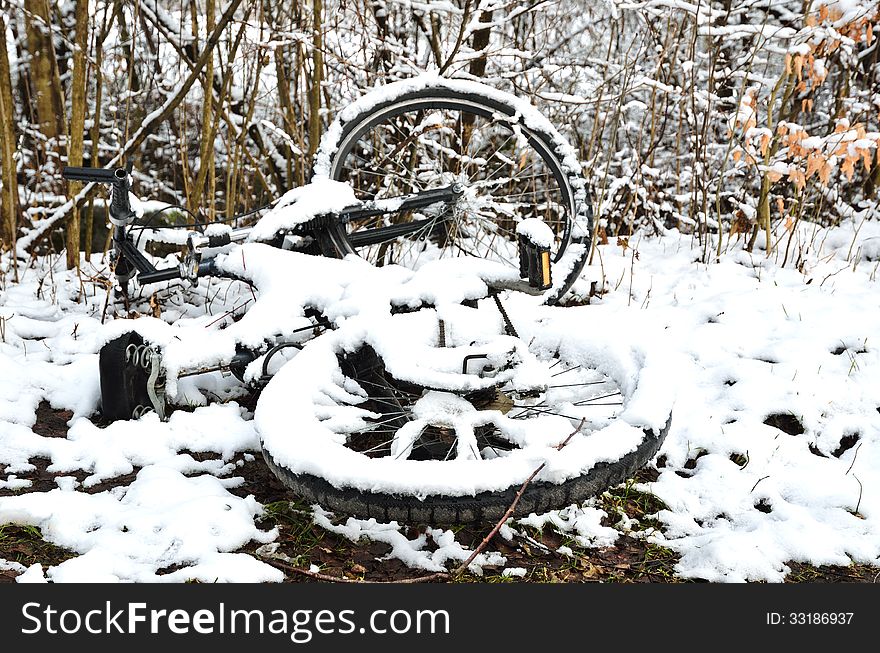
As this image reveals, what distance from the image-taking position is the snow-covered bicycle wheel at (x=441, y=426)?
5.76ft

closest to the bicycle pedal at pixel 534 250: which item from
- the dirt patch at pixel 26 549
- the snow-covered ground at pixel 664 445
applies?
Result: the snow-covered ground at pixel 664 445

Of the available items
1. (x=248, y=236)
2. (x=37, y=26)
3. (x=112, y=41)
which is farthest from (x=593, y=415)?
(x=112, y=41)

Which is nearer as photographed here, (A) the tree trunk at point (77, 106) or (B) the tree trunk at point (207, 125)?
(A) the tree trunk at point (77, 106)

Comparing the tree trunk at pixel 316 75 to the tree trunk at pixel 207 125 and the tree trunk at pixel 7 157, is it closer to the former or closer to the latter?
the tree trunk at pixel 207 125

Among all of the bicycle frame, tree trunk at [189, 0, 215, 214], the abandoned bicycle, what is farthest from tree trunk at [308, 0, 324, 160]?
the bicycle frame

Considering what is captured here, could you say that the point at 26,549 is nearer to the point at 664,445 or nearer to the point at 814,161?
the point at 664,445

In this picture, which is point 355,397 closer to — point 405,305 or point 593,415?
point 405,305

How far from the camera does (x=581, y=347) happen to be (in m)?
2.56

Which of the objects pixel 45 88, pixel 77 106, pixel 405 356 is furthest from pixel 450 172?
pixel 45 88

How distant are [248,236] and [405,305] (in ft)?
3.37

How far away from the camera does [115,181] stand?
2.92 meters

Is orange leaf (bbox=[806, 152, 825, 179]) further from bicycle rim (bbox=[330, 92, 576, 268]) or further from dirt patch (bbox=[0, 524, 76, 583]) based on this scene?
dirt patch (bbox=[0, 524, 76, 583])

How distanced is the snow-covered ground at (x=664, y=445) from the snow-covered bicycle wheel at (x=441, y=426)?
0.26 meters

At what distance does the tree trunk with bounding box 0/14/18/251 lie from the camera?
4.17m
